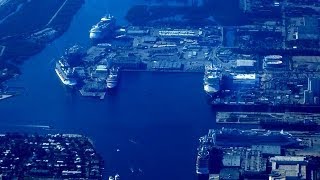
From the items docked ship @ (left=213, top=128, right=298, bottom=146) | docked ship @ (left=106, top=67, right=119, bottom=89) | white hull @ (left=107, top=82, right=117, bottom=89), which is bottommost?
docked ship @ (left=213, top=128, right=298, bottom=146)

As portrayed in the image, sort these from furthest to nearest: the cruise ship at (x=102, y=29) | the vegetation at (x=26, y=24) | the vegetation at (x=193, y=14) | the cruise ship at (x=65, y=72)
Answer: the vegetation at (x=193, y=14) < the cruise ship at (x=102, y=29) < the vegetation at (x=26, y=24) < the cruise ship at (x=65, y=72)

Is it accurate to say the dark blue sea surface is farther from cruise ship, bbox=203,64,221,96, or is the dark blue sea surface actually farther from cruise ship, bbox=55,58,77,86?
cruise ship, bbox=203,64,221,96

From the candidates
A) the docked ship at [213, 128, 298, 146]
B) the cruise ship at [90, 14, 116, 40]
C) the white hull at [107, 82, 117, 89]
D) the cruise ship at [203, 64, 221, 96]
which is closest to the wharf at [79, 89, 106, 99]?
the white hull at [107, 82, 117, 89]

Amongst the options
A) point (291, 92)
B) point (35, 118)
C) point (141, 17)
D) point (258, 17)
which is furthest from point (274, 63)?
point (35, 118)

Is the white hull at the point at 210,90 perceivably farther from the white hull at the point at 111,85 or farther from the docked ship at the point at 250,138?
the white hull at the point at 111,85

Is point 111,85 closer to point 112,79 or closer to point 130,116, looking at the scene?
point 112,79

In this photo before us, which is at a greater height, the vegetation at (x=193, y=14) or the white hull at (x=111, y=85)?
the vegetation at (x=193, y=14)

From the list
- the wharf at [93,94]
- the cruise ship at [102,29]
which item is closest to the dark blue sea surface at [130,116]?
the wharf at [93,94]
